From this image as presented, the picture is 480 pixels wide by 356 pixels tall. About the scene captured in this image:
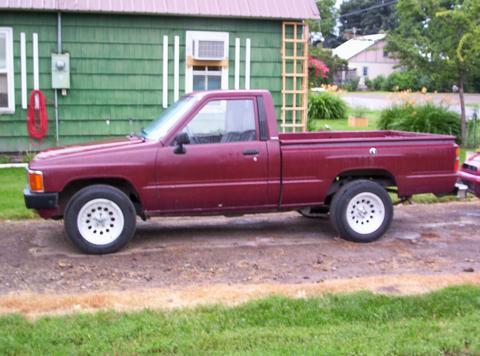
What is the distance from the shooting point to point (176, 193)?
7.30 metres

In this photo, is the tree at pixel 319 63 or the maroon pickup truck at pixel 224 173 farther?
the tree at pixel 319 63

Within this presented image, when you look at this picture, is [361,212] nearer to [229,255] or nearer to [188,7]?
[229,255]

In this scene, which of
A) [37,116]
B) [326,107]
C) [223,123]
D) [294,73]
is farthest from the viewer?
[326,107]

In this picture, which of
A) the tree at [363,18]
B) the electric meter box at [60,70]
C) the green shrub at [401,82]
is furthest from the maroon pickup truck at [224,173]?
the tree at [363,18]

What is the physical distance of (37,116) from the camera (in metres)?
→ 13.2

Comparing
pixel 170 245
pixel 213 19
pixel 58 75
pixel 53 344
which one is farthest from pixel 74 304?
pixel 213 19

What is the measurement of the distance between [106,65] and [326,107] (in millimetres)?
14373

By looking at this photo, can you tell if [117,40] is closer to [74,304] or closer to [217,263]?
[217,263]

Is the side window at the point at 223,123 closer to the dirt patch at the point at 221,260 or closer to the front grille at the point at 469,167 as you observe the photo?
the dirt patch at the point at 221,260

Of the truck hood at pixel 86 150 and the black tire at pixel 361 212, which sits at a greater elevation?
the truck hood at pixel 86 150

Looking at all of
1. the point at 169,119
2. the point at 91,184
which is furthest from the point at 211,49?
the point at 91,184

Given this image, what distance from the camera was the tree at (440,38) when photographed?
14.8 m

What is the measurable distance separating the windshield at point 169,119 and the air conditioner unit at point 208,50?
577 centimetres

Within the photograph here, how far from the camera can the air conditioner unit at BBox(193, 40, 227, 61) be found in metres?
13.6
